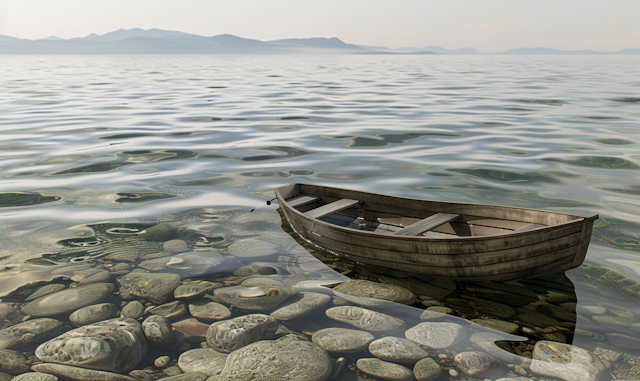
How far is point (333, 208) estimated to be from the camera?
8703 millimetres

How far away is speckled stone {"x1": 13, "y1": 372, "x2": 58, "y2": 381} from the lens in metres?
4.65

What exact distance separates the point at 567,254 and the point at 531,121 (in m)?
16.4

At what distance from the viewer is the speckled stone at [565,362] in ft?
15.4

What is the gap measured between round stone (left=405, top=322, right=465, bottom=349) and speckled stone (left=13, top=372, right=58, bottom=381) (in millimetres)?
3721

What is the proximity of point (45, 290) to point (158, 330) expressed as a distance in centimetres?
226

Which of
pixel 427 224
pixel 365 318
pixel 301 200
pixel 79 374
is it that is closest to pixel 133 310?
pixel 79 374

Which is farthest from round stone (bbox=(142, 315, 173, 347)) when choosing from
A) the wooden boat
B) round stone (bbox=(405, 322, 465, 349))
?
the wooden boat

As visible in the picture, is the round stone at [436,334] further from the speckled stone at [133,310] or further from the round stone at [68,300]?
the round stone at [68,300]

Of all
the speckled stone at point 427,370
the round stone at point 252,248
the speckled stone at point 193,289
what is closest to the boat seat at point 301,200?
the round stone at point 252,248

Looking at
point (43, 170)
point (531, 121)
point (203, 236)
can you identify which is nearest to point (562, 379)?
point (203, 236)

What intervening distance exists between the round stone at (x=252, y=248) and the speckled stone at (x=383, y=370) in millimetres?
3326

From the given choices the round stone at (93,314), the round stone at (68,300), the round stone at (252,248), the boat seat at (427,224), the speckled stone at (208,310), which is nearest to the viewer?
the round stone at (93,314)

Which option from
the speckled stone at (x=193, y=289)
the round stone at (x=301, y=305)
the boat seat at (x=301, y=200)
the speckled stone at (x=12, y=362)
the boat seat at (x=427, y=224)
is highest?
the boat seat at (x=427, y=224)

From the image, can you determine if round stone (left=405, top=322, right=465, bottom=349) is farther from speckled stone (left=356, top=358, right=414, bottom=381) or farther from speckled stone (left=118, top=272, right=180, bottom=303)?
speckled stone (left=118, top=272, right=180, bottom=303)
